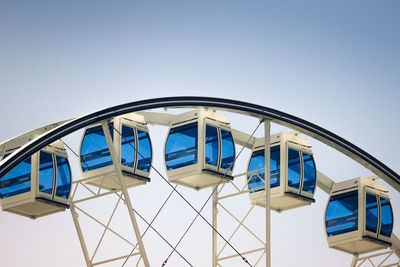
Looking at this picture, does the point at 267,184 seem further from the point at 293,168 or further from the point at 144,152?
the point at 144,152

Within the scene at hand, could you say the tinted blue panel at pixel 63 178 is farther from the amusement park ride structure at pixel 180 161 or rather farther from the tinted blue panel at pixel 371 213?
the tinted blue panel at pixel 371 213

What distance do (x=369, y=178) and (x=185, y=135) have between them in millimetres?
8719

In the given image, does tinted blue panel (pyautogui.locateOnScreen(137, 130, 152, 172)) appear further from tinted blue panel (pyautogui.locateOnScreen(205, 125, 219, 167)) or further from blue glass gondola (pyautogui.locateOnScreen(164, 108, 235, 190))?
tinted blue panel (pyautogui.locateOnScreen(205, 125, 219, 167))

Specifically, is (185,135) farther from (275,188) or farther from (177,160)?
(275,188)

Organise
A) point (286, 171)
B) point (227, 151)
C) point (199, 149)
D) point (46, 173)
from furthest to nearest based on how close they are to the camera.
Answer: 1. point (286, 171)
2. point (227, 151)
3. point (199, 149)
4. point (46, 173)

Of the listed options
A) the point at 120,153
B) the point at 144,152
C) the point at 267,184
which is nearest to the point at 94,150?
the point at 120,153

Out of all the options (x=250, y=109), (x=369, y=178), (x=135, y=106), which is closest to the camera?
(x=135, y=106)

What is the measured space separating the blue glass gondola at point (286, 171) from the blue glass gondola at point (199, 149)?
1.95 meters

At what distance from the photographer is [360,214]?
37.4 m

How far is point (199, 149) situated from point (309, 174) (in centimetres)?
508

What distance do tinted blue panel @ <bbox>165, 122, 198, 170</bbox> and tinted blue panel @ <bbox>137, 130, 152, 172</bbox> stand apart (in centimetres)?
67

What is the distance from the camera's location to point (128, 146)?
33375 millimetres

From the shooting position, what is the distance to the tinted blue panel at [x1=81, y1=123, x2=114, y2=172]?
3312cm

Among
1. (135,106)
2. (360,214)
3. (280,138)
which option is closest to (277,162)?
(280,138)
